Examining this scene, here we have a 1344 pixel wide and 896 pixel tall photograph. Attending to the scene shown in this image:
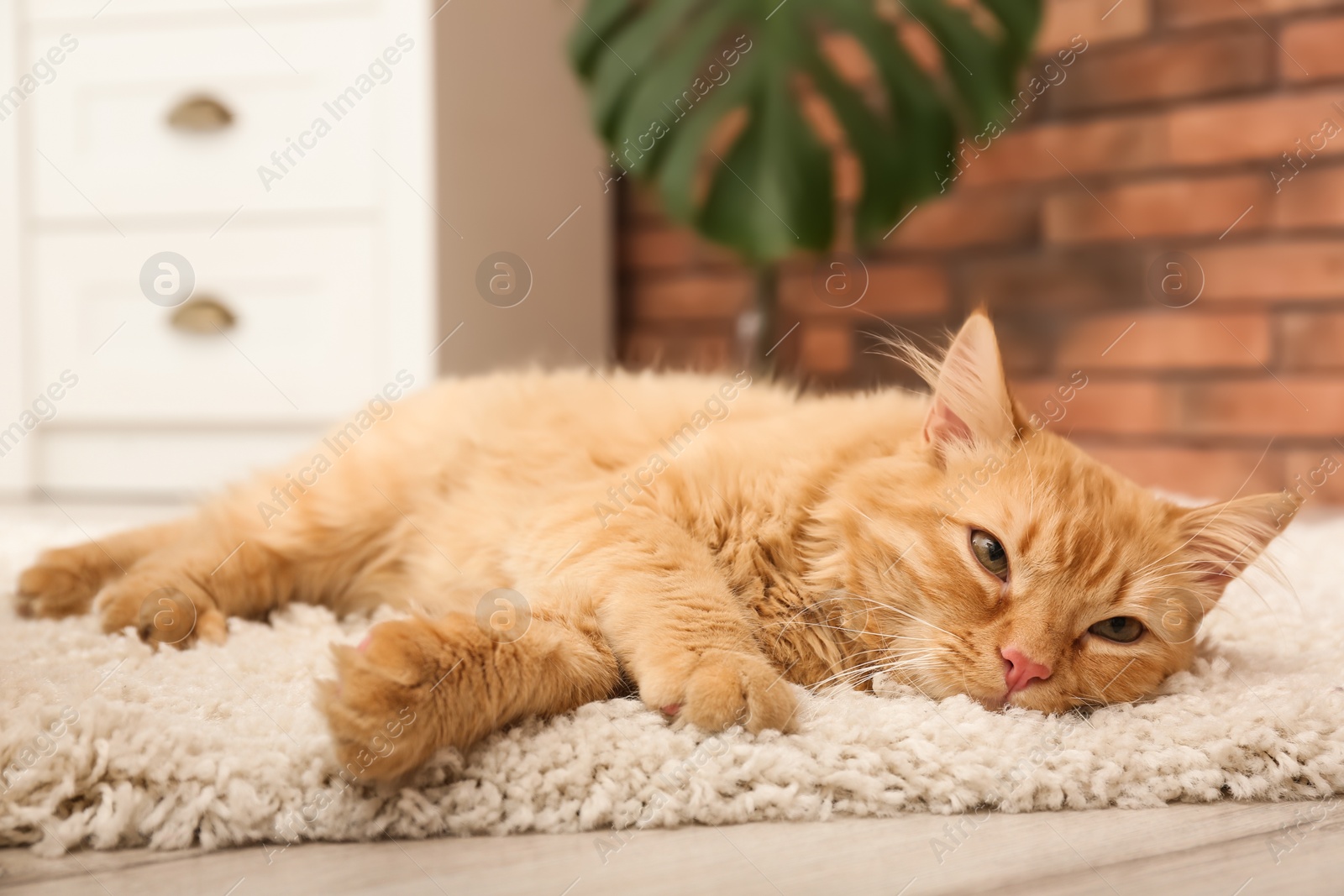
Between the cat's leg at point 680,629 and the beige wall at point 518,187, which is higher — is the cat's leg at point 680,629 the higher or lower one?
the lower one

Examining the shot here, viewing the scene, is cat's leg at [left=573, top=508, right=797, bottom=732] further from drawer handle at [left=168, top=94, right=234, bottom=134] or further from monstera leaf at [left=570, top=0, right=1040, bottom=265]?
drawer handle at [left=168, top=94, right=234, bottom=134]

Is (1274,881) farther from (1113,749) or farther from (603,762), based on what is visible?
(603,762)

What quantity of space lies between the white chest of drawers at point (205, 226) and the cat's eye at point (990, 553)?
1874 millimetres

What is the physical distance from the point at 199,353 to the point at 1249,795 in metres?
2.72

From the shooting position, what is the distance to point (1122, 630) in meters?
1.19

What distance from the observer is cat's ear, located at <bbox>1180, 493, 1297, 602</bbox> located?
3.96 ft

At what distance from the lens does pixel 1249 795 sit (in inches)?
39.7

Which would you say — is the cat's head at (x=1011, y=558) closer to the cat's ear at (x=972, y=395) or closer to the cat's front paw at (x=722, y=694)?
the cat's ear at (x=972, y=395)

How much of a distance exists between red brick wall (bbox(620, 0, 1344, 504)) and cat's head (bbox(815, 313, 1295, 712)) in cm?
201

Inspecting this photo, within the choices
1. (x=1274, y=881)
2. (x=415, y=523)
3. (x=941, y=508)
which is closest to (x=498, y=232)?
(x=415, y=523)

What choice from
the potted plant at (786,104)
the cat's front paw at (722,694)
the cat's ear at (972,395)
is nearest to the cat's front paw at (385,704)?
the cat's front paw at (722,694)

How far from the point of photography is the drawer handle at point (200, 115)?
2.79 meters

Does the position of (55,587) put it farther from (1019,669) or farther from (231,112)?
(231,112)

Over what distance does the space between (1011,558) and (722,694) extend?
375 millimetres
